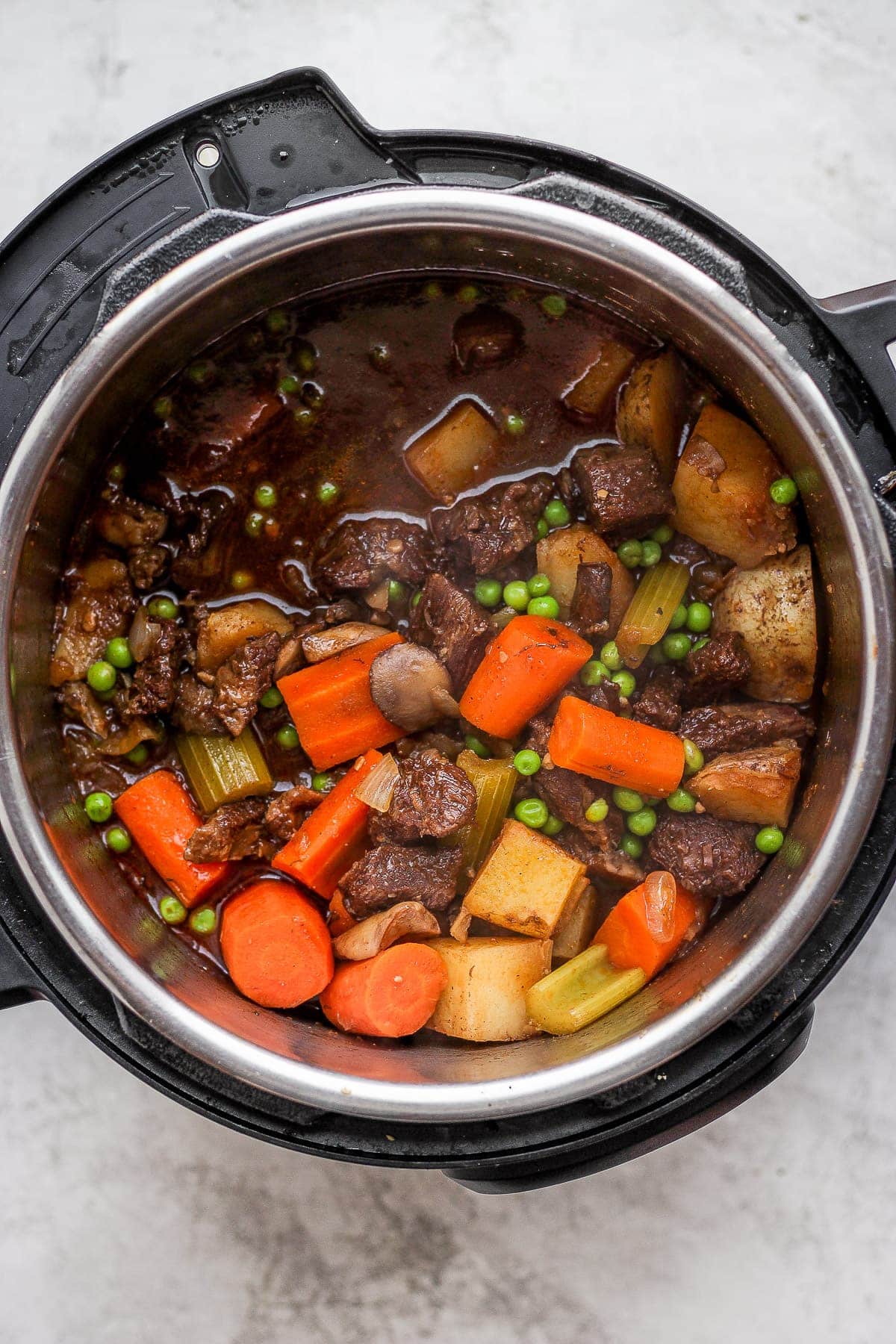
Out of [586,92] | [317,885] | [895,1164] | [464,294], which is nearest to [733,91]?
[586,92]

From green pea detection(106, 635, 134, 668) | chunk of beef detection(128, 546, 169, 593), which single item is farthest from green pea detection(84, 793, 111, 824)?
chunk of beef detection(128, 546, 169, 593)

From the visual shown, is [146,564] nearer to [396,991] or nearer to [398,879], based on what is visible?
[398,879]

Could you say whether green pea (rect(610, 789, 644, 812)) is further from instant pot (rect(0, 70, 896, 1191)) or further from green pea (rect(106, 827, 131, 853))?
green pea (rect(106, 827, 131, 853))

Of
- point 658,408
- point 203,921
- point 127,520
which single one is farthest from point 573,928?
point 127,520

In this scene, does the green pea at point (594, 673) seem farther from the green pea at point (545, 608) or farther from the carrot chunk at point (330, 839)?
the carrot chunk at point (330, 839)

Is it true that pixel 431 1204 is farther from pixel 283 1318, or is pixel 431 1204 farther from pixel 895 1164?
pixel 895 1164

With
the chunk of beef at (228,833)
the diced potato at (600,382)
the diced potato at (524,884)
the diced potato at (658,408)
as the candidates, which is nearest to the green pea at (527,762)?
the diced potato at (524,884)
